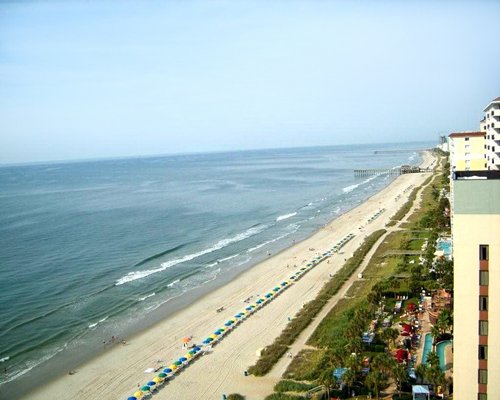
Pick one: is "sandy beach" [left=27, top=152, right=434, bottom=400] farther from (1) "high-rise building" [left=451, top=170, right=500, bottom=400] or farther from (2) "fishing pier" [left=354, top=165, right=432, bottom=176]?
(2) "fishing pier" [left=354, top=165, right=432, bottom=176]

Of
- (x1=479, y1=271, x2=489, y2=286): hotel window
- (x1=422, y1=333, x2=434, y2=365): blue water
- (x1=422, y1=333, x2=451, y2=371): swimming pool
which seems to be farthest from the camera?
(x1=422, y1=333, x2=434, y2=365): blue water

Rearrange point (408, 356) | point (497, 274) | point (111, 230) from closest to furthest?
point (497, 274) → point (408, 356) → point (111, 230)

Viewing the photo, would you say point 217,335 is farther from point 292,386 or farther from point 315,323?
point 292,386

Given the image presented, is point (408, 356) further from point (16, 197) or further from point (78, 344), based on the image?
point (16, 197)

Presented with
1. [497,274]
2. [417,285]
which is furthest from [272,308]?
[497,274]

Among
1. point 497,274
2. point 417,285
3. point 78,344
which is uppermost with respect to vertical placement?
point 497,274

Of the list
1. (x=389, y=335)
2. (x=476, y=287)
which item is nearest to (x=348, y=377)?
(x=389, y=335)

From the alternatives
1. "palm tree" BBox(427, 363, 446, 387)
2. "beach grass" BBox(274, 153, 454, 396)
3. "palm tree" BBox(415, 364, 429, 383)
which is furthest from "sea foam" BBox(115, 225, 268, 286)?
"palm tree" BBox(427, 363, 446, 387)
